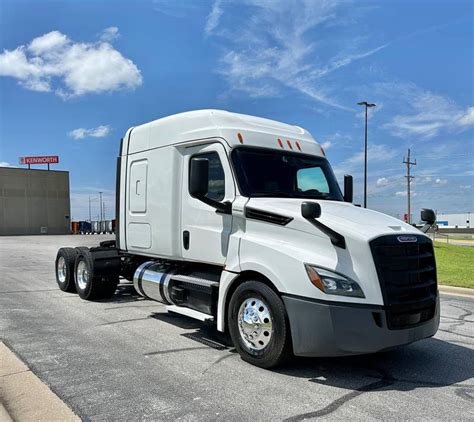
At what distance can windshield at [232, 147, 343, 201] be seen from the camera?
18.8 ft

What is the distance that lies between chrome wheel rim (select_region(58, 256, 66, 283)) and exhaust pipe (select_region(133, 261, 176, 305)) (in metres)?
3.22

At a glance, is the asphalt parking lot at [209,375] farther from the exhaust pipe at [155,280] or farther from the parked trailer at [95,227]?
the parked trailer at [95,227]

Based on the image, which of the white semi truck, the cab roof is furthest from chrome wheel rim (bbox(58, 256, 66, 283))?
the cab roof

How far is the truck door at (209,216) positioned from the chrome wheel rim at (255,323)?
2.55 feet

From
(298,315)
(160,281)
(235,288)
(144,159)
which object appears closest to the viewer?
(298,315)

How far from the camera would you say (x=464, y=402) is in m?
4.12

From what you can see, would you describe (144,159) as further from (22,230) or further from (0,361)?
(22,230)

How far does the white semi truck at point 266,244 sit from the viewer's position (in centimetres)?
451

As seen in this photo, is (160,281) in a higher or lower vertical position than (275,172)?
lower

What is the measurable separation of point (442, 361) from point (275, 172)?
9.65 feet

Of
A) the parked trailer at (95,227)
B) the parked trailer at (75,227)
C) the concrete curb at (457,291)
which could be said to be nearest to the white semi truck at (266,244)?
the concrete curb at (457,291)

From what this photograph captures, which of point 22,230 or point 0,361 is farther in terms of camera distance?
point 22,230

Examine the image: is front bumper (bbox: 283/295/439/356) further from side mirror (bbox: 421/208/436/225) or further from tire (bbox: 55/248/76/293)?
tire (bbox: 55/248/76/293)

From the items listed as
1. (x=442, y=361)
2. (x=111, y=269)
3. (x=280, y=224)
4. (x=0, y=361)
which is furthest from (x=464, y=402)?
(x=111, y=269)
